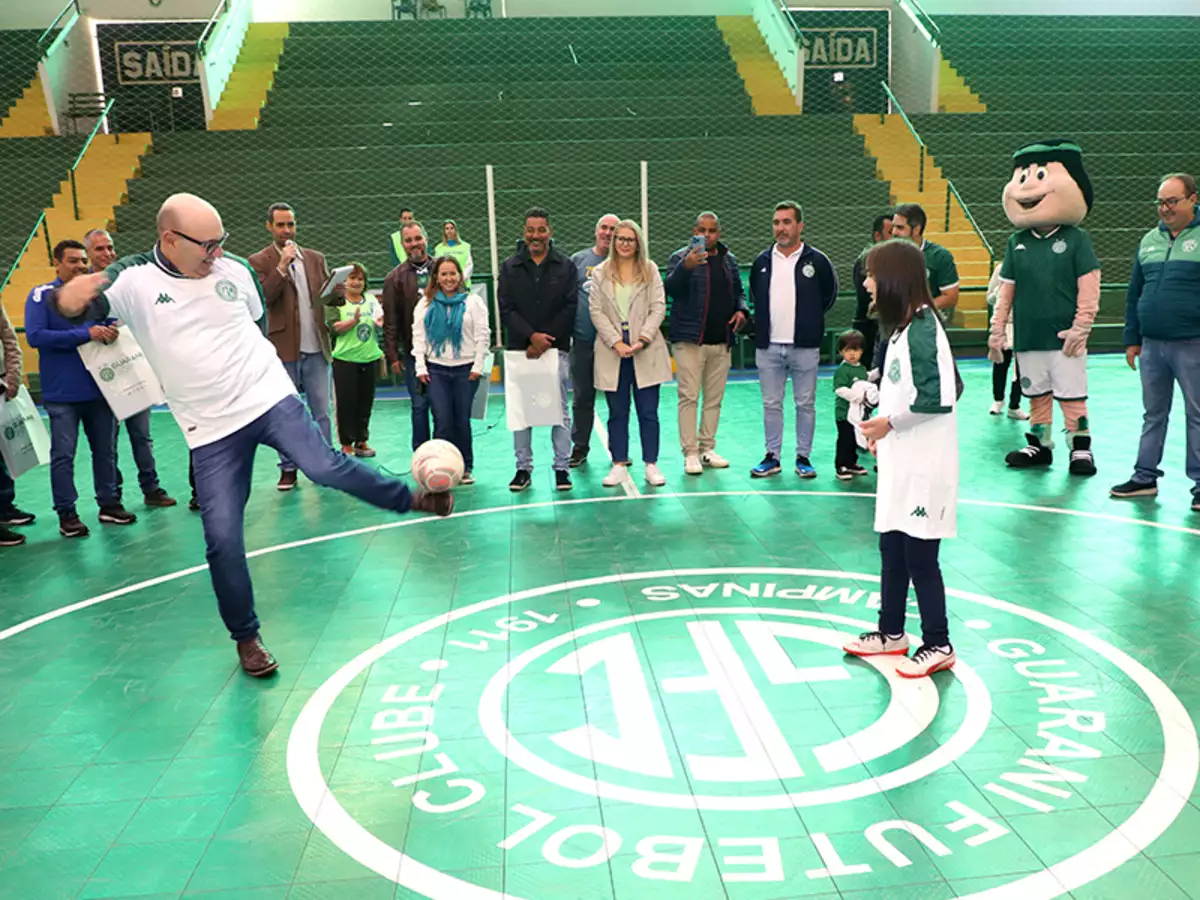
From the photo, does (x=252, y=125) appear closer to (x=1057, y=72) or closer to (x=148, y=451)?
(x=148, y=451)

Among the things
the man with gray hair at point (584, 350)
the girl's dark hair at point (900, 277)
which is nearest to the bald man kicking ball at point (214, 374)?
the girl's dark hair at point (900, 277)

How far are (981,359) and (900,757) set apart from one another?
475 inches

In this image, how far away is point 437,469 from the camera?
4.30 metres

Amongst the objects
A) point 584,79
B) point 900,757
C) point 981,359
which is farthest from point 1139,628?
point 584,79

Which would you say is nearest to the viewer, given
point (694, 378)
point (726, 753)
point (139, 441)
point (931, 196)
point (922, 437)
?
point (726, 753)

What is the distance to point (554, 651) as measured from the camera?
478 centimetres

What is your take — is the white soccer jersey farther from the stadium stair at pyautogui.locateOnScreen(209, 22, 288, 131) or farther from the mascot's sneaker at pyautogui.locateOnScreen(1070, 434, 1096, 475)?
the stadium stair at pyautogui.locateOnScreen(209, 22, 288, 131)

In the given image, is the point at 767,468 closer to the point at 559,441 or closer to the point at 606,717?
the point at 559,441

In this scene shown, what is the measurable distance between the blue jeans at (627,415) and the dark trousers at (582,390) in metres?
0.63

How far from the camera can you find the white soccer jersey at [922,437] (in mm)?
4086

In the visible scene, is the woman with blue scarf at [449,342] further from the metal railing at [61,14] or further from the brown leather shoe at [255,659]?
the metal railing at [61,14]

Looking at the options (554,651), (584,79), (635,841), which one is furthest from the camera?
(584,79)

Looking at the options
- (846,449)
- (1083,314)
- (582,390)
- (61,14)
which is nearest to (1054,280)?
(1083,314)

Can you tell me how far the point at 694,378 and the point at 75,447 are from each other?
4.54m
